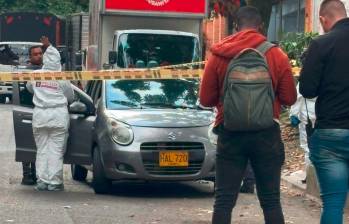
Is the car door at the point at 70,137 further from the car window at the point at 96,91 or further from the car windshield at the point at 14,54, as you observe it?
the car windshield at the point at 14,54

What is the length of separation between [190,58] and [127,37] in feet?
4.63

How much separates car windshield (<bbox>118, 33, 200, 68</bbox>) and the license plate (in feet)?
30.2

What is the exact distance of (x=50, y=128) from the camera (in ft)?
37.7

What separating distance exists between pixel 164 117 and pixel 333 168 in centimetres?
496

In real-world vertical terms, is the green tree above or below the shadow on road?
above

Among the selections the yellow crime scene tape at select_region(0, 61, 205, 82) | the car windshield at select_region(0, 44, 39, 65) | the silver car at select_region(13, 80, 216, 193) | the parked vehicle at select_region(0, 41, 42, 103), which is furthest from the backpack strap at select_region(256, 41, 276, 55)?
the car windshield at select_region(0, 44, 39, 65)

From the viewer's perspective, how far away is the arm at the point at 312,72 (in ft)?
21.9

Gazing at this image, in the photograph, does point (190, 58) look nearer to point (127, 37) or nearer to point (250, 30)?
point (127, 37)

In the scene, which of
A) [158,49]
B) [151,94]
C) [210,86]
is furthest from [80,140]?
[158,49]

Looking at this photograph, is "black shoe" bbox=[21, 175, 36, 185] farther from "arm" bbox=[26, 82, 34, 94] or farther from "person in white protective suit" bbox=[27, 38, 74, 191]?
"arm" bbox=[26, 82, 34, 94]

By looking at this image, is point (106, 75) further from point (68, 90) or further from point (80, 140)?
point (80, 140)

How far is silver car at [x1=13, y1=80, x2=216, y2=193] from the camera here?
36.6 feet

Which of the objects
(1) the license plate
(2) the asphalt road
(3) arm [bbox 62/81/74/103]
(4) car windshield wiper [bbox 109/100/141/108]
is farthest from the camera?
(4) car windshield wiper [bbox 109/100/141/108]

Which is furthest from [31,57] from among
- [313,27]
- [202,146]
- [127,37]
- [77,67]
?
[77,67]
